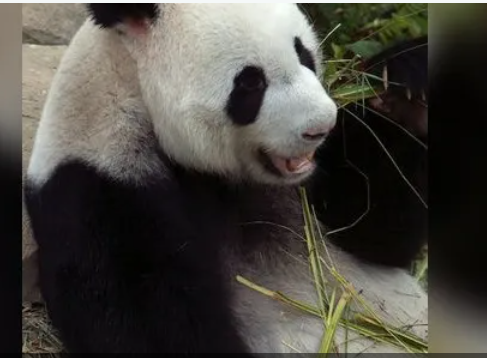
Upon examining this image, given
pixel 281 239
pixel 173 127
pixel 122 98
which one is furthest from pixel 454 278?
pixel 122 98

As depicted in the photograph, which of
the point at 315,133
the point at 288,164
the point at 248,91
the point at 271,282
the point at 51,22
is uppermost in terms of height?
the point at 51,22

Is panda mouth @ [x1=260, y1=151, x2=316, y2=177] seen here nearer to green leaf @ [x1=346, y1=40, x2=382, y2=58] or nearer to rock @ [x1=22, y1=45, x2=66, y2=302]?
green leaf @ [x1=346, y1=40, x2=382, y2=58]

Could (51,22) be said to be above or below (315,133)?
above

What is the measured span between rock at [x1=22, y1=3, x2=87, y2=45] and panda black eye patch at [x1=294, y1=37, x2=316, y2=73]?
1.76ft

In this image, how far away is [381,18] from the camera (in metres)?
1.93

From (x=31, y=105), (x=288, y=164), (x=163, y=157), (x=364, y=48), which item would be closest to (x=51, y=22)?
(x=31, y=105)

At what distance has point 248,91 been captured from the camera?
5.61 ft

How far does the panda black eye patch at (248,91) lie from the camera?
5.59 feet

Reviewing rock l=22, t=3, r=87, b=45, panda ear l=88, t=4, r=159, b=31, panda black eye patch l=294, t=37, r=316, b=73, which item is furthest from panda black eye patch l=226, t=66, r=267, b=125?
rock l=22, t=3, r=87, b=45

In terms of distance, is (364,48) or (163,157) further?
(364,48)

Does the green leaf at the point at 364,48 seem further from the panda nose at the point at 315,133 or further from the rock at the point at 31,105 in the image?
the rock at the point at 31,105

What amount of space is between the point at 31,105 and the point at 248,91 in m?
0.58

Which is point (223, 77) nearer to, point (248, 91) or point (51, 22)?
point (248, 91)

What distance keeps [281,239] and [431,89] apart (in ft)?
1.84
